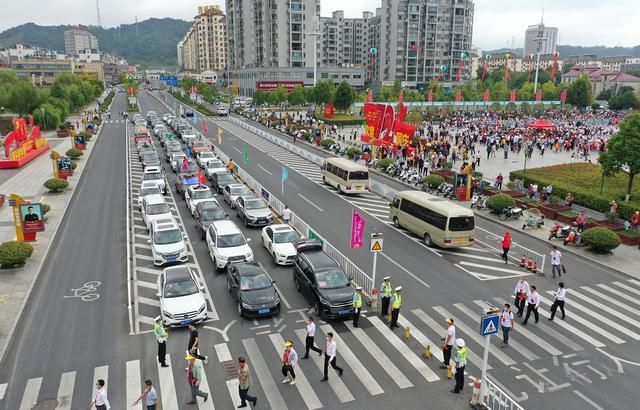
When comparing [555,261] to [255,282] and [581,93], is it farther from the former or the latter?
[581,93]

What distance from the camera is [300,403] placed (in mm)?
12672

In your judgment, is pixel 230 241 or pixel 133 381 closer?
pixel 133 381

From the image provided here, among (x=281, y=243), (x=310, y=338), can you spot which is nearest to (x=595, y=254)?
(x=281, y=243)

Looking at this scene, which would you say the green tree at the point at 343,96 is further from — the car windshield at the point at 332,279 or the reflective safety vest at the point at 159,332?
the reflective safety vest at the point at 159,332

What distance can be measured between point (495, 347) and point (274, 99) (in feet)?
322

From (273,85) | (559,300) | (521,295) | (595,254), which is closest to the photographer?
(559,300)

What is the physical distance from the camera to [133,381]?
1353 centimetres

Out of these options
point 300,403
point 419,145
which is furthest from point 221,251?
point 419,145

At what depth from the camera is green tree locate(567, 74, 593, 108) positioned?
11262cm

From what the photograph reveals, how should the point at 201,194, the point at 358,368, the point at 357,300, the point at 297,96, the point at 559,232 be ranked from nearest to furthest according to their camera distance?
the point at 358,368 → the point at 357,300 → the point at 559,232 → the point at 201,194 → the point at 297,96

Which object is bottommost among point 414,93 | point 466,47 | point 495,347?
point 495,347

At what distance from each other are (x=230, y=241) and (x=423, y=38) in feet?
443

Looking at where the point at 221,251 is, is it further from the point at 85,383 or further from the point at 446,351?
the point at 446,351

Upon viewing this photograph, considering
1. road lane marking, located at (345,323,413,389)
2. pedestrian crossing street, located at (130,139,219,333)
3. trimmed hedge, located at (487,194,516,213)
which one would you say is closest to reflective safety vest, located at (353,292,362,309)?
road lane marking, located at (345,323,413,389)
